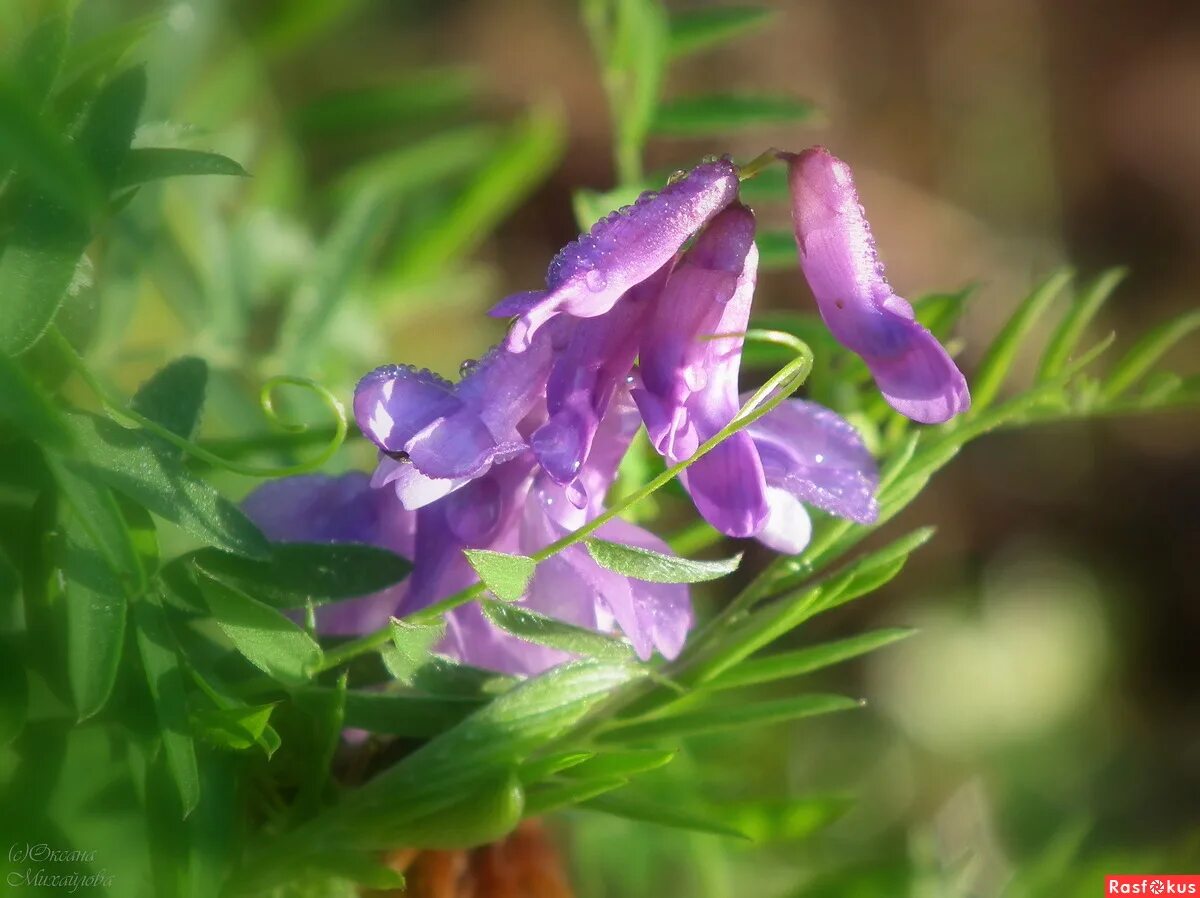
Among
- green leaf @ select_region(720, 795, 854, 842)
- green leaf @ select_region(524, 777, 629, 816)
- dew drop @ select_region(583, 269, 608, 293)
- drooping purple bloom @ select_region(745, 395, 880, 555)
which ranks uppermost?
dew drop @ select_region(583, 269, 608, 293)

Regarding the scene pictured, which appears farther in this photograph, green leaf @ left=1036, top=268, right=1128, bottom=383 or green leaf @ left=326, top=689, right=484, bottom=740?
green leaf @ left=1036, top=268, right=1128, bottom=383


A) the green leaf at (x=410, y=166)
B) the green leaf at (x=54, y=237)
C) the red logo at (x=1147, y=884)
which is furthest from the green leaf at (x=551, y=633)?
the green leaf at (x=410, y=166)

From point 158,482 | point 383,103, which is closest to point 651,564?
point 158,482

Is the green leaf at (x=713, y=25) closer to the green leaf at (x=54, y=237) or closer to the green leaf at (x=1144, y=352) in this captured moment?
the green leaf at (x=1144, y=352)

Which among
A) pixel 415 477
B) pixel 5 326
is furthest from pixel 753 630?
pixel 5 326

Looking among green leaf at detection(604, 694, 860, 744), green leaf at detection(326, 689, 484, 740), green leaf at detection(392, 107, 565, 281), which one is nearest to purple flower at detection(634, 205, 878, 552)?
green leaf at detection(604, 694, 860, 744)

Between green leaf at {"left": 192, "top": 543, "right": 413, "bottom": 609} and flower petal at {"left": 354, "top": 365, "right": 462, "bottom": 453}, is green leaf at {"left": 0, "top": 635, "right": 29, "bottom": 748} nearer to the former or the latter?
green leaf at {"left": 192, "top": 543, "right": 413, "bottom": 609}

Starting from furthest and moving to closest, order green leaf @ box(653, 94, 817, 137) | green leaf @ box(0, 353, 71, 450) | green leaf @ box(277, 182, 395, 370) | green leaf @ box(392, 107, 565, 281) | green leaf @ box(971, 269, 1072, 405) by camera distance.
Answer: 1. green leaf @ box(392, 107, 565, 281)
2. green leaf @ box(277, 182, 395, 370)
3. green leaf @ box(653, 94, 817, 137)
4. green leaf @ box(971, 269, 1072, 405)
5. green leaf @ box(0, 353, 71, 450)
